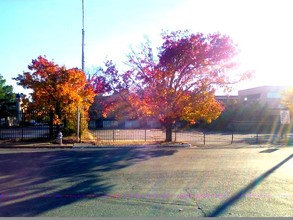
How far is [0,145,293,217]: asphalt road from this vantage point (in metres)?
5.85

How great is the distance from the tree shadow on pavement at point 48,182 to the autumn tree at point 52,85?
859 cm

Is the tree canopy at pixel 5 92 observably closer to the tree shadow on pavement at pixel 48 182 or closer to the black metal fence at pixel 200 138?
the black metal fence at pixel 200 138

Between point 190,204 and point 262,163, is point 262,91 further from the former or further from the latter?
point 190,204

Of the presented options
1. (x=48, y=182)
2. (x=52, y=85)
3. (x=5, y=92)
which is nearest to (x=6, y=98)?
(x=5, y=92)

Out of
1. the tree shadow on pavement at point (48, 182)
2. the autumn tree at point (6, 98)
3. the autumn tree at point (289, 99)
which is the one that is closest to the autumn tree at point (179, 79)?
the tree shadow on pavement at point (48, 182)

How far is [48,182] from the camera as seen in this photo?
8.27 meters

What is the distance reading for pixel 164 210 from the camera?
586 cm

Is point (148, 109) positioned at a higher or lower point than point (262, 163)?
higher

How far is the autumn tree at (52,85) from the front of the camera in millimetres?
20453

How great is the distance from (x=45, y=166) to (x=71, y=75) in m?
10.8

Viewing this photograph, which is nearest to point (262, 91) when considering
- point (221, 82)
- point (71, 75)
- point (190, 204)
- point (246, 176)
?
point (221, 82)

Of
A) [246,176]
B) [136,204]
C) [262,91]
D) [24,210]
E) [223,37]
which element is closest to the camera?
[24,210]

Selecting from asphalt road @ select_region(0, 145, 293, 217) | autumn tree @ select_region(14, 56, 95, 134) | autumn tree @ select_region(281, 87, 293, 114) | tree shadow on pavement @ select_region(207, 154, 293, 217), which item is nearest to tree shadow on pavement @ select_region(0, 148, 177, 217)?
asphalt road @ select_region(0, 145, 293, 217)

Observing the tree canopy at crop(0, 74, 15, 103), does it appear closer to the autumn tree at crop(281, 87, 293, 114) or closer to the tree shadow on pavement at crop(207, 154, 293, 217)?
the autumn tree at crop(281, 87, 293, 114)
